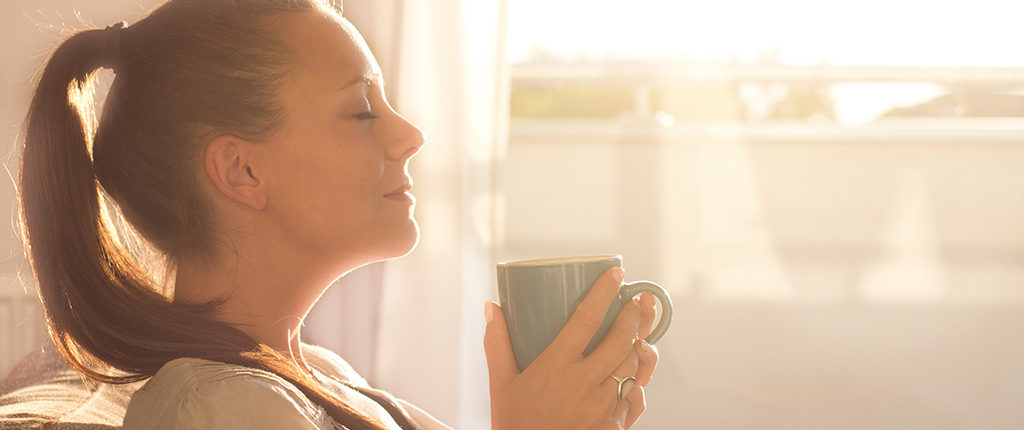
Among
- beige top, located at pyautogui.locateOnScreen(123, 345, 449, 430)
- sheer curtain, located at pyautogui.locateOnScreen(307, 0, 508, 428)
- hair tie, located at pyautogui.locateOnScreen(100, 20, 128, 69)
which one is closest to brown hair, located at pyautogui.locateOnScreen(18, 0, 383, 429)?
hair tie, located at pyautogui.locateOnScreen(100, 20, 128, 69)

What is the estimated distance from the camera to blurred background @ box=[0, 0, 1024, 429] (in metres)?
2.82

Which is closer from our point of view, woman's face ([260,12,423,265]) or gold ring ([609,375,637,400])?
gold ring ([609,375,637,400])

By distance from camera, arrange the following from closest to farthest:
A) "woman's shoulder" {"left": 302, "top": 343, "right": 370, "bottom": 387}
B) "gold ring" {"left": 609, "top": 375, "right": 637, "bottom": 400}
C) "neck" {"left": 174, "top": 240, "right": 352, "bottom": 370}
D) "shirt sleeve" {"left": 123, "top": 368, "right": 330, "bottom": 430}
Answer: "shirt sleeve" {"left": 123, "top": 368, "right": 330, "bottom": 430}
"gold ring" {"left": 609, "top": 375, "right": 637, "bottom": 400}
"neck" {"left": 174, "top": 240, "right": 352, "bottom": 370}
"woman's shoulder" {"left": 302, "top": 343, "right": 370, "bottom": 387}

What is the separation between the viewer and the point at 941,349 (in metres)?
2.88

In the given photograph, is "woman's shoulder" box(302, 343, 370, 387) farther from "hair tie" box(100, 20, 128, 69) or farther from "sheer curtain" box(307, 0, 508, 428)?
"sheer curtain" box(307, 0, 508, 428)

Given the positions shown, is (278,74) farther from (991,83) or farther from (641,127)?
(991,83)

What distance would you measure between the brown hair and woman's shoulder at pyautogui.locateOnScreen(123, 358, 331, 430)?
4.3 inches

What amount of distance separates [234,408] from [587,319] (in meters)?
0.28

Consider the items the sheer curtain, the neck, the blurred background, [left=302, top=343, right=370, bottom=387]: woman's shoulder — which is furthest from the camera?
the blurred background

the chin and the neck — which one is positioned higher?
the chin

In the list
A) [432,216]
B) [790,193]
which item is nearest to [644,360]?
[432,216]

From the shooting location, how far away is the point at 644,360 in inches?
31.1

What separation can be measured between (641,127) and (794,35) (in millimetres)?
573

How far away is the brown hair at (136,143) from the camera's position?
2.63ft
